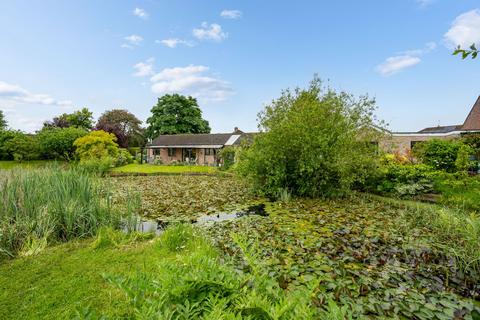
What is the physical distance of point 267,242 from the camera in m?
4.36

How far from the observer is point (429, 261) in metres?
3.65

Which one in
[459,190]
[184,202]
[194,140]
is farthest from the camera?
[194,140]

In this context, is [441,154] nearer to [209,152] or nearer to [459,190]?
[459,190]

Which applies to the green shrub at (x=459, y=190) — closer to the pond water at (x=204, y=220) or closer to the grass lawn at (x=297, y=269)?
the grass lawn at (x=297, y=269)

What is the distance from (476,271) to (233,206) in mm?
5772

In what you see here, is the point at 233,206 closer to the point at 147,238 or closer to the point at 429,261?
the point at 147,238

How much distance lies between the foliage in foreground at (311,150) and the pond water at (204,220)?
183cm

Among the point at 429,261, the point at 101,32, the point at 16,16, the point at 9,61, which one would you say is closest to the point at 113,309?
the point at 429,261

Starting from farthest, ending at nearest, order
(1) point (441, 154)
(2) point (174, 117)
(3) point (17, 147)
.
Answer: (2) point (174, 117) < (3) point (17, 147) < (1) point (441, 154)

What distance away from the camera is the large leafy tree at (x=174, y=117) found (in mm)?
36291

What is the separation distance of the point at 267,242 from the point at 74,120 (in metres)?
43.0

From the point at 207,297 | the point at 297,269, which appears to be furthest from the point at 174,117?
the point at 207,297

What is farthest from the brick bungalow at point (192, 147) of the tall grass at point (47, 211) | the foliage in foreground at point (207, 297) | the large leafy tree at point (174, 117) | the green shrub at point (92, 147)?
the foliage in foreground at point (207, 297)

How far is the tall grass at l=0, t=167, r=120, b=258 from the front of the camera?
3.93 m
